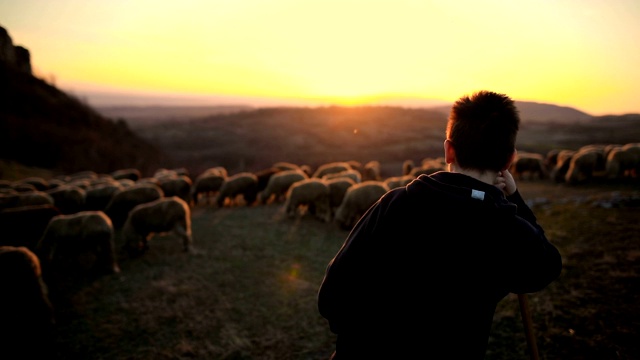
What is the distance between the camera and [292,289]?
24.2 feet

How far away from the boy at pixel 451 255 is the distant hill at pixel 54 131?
31.0 meters

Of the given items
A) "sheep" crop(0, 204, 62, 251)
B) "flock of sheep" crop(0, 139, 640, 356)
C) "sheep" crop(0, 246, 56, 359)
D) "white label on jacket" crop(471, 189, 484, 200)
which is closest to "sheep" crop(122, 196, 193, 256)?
"flock of sheep" crop(0, 139, 640, 356)

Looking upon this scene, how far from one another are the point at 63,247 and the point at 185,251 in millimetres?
2849

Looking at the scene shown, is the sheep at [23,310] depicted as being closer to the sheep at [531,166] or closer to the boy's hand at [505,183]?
the boy's hand at [505,183]

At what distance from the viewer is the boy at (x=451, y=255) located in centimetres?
151

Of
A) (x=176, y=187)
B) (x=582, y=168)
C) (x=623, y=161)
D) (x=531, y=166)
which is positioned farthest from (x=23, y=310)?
(x=531, y=166)

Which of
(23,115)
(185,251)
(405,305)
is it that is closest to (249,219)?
(185,251)

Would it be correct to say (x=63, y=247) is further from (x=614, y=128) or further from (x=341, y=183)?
(x=614, y=128)

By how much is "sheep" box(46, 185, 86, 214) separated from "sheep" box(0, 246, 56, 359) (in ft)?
25.6

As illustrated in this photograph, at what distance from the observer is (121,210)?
42.0 ft

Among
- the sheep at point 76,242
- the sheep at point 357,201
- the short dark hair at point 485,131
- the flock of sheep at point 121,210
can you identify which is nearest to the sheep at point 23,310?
the flock of sheep at point 121,210

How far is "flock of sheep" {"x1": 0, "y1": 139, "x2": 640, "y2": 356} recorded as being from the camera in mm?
6168

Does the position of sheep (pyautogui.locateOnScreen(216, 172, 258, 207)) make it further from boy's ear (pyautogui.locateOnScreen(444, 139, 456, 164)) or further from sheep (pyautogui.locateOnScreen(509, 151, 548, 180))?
boy's ear (pyautogui.locateOnScreen(444, 139, 456, 164))

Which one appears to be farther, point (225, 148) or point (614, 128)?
point (225, 148)
